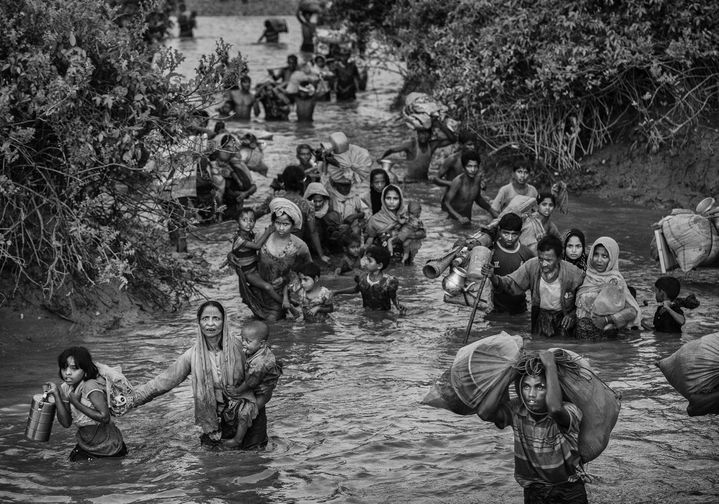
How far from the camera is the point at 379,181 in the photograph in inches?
551

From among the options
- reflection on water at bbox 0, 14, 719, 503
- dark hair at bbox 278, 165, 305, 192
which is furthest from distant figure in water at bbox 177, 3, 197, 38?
reflection on water at bbox 0, 14, 719, 503

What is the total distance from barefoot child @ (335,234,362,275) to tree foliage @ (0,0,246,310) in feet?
8.02

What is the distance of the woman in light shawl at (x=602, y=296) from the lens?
1024 centimetres

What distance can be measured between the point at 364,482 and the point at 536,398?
1.66 meters

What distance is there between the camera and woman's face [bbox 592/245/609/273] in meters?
10.3

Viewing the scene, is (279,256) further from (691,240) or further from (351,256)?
(691,240)

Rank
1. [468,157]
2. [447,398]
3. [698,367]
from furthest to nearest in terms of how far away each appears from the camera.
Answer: [468,157]
[698,367]
[447,398]

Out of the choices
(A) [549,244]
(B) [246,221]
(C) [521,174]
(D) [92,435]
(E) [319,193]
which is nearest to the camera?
(D) [92,435]

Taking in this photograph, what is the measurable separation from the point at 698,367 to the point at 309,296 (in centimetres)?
479

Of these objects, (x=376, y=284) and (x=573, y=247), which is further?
(x=376, y=284)

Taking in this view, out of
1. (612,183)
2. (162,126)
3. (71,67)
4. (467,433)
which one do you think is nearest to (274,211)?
(162,126)

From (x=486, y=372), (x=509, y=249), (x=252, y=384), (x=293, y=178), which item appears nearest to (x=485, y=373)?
(x=486, y=372)

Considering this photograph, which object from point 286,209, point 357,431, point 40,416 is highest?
point 286,209

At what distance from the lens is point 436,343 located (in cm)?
1070
